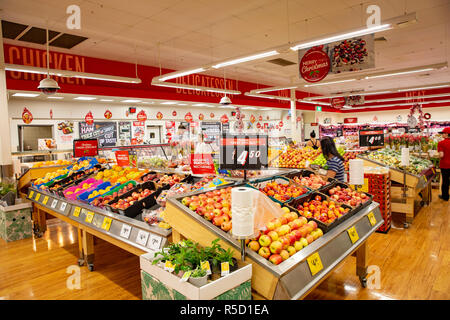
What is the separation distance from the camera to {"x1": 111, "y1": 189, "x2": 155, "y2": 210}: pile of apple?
3.19 metres

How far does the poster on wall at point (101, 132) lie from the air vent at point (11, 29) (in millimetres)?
5571

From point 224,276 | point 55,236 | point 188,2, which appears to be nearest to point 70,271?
point 55,236

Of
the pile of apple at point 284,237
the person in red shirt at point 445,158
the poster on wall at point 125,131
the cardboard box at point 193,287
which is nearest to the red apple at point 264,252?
the pile of apple at point 284,237

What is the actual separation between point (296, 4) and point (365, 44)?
1560 millimetres

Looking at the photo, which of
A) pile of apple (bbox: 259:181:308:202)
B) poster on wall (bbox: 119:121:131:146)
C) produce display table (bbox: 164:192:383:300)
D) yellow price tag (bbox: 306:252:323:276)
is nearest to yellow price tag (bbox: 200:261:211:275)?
produce display table (bbox: 164:192:383:300)

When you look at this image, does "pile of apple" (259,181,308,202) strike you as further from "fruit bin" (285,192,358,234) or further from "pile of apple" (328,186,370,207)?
"pile of apple" (328,186,370,207)

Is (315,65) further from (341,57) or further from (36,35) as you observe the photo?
(36,35)

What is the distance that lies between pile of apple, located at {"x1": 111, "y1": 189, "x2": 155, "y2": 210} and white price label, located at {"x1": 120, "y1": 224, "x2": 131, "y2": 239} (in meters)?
0.26

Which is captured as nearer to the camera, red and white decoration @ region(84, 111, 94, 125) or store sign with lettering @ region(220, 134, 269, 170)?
store sign with lettering @ region(220, 134, 269, 170)

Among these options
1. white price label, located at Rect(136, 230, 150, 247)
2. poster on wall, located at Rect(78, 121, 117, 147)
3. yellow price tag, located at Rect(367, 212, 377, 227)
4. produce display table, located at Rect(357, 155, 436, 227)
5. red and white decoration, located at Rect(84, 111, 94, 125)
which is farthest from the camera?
poster on wall, located at Rect(78, 121, 117, 147)

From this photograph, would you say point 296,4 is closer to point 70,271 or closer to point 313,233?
point 313,233

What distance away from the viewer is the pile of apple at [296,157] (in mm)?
6812

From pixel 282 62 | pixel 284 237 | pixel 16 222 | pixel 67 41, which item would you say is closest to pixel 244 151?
pixel 284 237

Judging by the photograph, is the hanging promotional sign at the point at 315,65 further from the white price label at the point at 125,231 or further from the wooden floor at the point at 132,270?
the white price label at the point at 125,231
